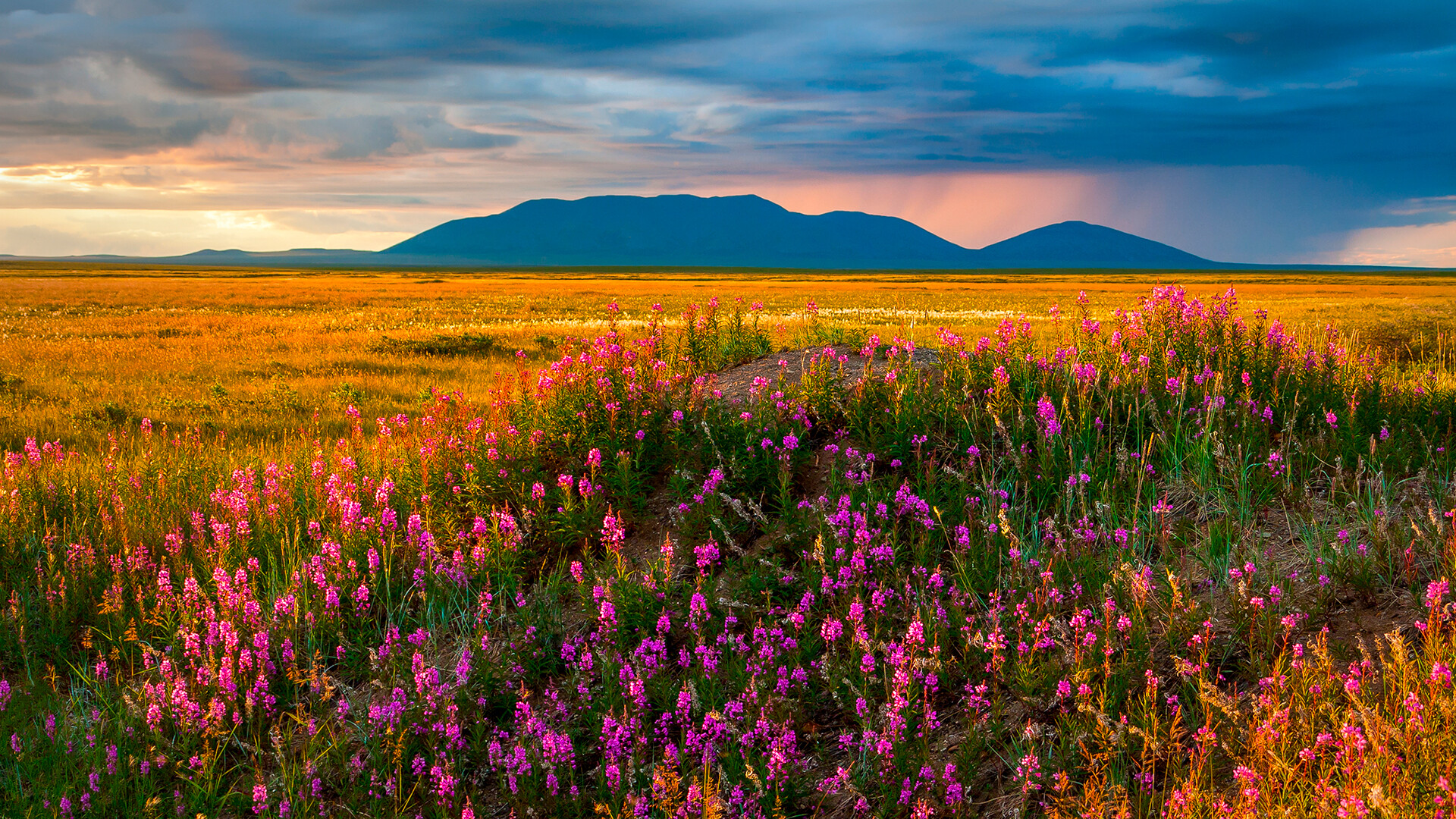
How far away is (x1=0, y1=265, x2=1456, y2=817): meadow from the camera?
337 cm

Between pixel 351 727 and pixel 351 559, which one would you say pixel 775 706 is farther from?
pixel 351 559

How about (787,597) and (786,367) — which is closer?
(787,597)

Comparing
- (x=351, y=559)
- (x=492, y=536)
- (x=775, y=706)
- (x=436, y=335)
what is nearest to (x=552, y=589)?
(x=492, y=536)

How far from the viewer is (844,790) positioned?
3480mm

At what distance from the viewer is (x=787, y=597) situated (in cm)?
472

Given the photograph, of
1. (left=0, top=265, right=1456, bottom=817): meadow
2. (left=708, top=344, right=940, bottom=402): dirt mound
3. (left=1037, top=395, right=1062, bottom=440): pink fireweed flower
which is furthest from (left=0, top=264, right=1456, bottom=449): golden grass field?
(left=1037, top=395, right=1062, bottom=440): pink fireweed flower

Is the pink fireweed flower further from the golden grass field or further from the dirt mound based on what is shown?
the golden grass field

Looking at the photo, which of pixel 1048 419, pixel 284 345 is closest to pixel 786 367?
pixel 1048 419

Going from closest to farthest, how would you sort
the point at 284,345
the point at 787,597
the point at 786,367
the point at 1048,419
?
1. the point at 787,597
2. the point at 1048,419
3. the point at 786,367
4. the point at 284,345

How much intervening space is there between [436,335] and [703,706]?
64.6 ft

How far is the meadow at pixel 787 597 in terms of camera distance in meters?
3.37

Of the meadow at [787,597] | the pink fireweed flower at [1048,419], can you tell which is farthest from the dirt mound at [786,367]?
the pink fireweed flower at [1048,419]

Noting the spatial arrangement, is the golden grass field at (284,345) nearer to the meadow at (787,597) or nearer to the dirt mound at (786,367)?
the dirt mound at (786,367)

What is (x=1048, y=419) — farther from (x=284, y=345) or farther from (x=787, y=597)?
(x=284, y=345)
